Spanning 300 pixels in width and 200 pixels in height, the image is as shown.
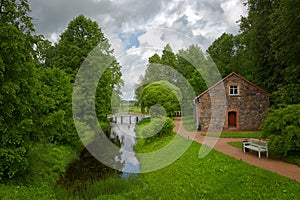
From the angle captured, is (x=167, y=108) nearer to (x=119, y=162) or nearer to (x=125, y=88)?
(x=125, y=88)

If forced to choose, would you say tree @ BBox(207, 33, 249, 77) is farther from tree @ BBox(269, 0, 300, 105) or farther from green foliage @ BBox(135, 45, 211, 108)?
tree @ BBox(269, 0, 300, 105)

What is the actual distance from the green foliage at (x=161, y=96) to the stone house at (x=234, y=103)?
922 centimetres

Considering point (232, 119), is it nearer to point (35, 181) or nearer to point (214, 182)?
point (214, 182)

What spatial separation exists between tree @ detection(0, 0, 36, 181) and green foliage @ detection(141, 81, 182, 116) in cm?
2426

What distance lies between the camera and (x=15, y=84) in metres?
8.53

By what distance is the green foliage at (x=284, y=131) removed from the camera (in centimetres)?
1183

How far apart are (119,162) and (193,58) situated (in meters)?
36.0

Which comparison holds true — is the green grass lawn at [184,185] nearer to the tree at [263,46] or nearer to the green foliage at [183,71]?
the tree at [263,46]

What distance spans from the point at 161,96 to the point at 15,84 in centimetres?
2547

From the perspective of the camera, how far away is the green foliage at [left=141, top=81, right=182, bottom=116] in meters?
33.4

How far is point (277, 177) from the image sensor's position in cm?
941

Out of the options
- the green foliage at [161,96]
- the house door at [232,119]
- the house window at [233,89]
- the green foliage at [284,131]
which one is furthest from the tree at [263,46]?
the green foliage at [161,96]

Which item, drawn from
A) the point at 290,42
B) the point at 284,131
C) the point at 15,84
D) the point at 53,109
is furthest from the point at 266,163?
the point at 53,109

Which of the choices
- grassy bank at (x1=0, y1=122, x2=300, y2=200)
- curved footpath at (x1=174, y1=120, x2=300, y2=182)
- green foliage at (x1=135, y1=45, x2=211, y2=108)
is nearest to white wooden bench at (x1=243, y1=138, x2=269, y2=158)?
curved footpath at (x1=174, y1=120, x2=300, y2=182)
